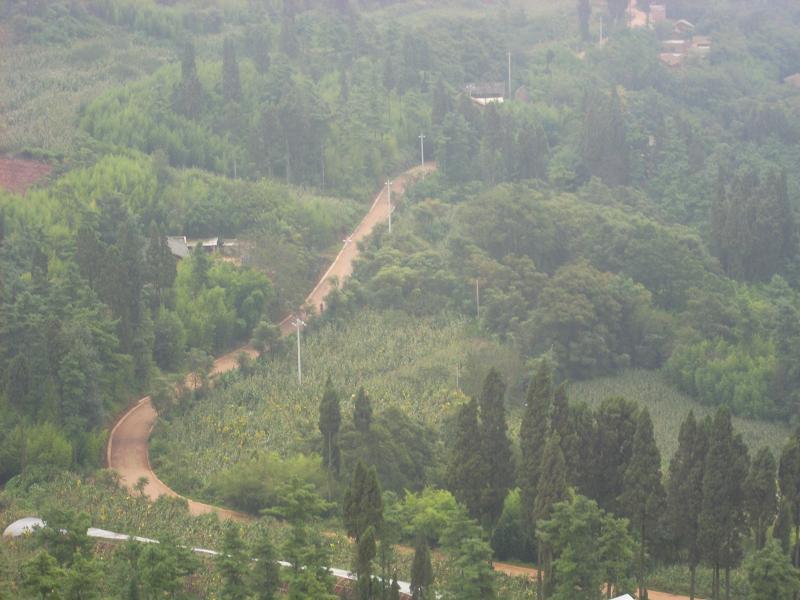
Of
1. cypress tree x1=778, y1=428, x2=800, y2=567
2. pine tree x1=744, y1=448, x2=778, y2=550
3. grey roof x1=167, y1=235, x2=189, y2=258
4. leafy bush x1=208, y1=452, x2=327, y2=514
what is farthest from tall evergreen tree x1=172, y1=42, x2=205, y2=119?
cypress tree x1=778, y1=428, x2=800, y2=567

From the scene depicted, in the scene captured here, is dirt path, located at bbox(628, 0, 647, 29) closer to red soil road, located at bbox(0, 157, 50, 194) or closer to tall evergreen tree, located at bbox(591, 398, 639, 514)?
red soil road, located at bbox(0, 157, 50, 194)

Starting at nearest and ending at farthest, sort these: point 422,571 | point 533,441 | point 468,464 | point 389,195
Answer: point 422,571, point 533,441, point 468,464, point 389,195

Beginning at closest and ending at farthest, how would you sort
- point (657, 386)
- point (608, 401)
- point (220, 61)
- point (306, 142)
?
point (608, 401)
point (657, 386)
point (306, 142)
point (220, 61)

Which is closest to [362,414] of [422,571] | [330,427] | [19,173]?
[330,427]

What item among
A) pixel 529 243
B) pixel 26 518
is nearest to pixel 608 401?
pixel 26 518

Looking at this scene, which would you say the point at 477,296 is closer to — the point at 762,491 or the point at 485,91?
the point at 762,491

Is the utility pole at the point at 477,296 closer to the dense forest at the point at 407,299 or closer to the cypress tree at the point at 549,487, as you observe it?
the dense forest at the point at 407,299

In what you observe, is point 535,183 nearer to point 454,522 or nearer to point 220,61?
point 220,61

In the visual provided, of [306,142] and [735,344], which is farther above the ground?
[306,142]
